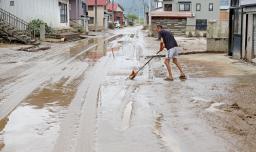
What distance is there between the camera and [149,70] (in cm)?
→ 1672

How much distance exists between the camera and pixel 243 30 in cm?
2041

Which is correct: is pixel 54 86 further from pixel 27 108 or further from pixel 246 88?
pixel 246 88

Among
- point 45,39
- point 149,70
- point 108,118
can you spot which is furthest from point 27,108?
point 45,39

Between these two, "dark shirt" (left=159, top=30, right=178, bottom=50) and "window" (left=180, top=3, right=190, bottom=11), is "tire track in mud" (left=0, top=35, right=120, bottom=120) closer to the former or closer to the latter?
"dark shirt" (left=159, top=30, right=178, bottom=50)

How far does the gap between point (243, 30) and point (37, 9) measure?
2180 centimetres

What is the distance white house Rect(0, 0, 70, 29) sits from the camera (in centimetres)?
3688

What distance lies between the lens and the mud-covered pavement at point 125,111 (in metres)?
7.05

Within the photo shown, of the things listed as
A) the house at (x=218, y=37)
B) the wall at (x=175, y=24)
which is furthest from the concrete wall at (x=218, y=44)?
the wall at (x=175, y=24)

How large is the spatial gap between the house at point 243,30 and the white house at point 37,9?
19.4m

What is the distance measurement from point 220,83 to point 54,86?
4.51m

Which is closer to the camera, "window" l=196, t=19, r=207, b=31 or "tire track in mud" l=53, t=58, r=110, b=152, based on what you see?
"tire track in mud" l=53, t=58, r=110, b=152

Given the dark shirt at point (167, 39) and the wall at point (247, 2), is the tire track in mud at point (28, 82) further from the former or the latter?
the wall at point (247, 2)

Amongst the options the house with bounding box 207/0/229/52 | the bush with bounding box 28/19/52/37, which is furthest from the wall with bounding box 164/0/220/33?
the house with bounding box 207/0/229/52

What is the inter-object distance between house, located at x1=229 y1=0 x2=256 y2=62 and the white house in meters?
19.4
